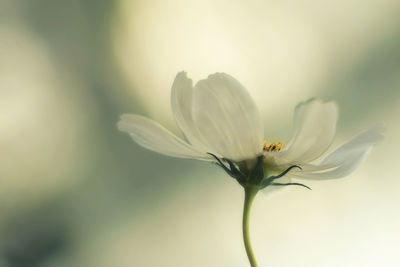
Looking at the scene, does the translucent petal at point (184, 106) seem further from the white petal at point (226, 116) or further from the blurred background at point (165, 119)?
the blurred background at point (165, 119)

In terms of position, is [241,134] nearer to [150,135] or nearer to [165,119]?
[150,135]

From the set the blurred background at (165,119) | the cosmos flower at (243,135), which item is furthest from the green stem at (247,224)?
the blurred background at (165,119)

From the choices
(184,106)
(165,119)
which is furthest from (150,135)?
(165,119)

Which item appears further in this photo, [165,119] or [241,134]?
[165,119]

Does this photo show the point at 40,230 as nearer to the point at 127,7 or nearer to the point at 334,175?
the point at 127,7

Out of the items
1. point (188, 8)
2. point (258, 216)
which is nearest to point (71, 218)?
point (258, 216)

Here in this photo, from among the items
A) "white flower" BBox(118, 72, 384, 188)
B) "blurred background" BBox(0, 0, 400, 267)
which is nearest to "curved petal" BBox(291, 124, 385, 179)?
"white flower" BBox(118, 72, 384, 188)

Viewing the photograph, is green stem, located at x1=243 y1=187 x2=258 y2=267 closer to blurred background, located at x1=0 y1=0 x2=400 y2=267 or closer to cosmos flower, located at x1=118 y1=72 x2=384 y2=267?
cosmos flower, located at x1=118 y1=72 x2=384 y2=267
